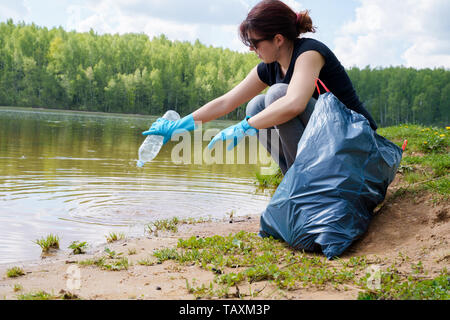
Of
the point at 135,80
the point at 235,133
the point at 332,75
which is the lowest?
the point at 235,133

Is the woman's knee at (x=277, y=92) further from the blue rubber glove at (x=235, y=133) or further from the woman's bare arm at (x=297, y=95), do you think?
the blue rubber glove at (x=235, y=133)

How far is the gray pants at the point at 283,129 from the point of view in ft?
9.50

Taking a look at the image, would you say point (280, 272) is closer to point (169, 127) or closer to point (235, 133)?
point (235, 133)

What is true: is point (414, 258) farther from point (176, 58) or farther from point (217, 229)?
point (176, 58)

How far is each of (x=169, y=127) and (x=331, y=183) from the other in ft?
3.97

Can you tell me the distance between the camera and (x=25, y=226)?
3721 millimetres

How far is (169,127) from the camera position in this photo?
3016 millimetres

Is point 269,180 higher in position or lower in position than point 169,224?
higher

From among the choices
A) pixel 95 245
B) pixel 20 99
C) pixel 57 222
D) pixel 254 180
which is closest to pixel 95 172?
pixel 254 180

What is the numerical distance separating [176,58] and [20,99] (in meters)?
28.5

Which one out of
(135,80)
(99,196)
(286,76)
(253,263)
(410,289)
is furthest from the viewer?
(135,80)

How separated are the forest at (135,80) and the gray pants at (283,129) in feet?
194

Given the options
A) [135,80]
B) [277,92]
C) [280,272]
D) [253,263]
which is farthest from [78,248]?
[135,80]

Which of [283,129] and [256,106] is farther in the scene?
[256,106]
